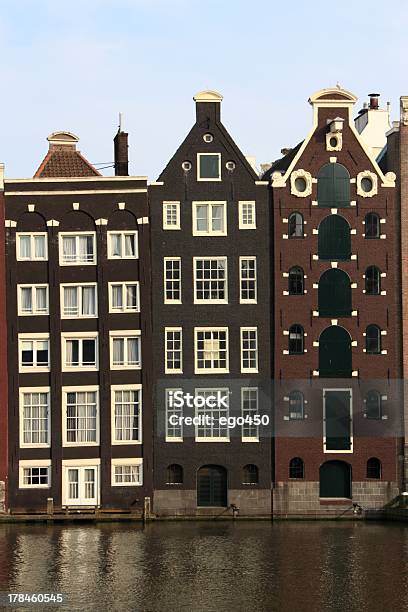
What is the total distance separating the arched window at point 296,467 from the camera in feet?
250

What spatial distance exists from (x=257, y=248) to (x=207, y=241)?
116 inches

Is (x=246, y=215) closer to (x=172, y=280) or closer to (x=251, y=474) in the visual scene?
(x=172, y=280)

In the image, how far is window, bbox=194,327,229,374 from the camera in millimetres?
76625

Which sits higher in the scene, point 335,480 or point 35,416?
point 35,416

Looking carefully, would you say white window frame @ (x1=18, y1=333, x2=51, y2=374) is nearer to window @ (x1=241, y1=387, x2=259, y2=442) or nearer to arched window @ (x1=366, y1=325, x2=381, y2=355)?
window @ (x1=241, y1=387, x2=259, y2=442)

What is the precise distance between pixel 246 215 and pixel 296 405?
11408 millimetres

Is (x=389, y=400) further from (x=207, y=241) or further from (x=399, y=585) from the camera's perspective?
(x=399, y=585)

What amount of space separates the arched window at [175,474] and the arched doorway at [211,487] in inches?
41.0

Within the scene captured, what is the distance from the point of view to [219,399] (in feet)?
252

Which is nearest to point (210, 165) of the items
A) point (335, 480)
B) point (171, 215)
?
point (171, 215)

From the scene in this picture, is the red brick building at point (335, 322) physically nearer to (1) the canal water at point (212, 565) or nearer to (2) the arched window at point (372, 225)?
(2) the arched window at point (372, 225)

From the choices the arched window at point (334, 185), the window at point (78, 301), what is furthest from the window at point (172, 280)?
the arched window at point (334, 185)

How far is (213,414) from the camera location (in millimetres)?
76688

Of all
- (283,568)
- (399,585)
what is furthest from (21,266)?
(399,585)
